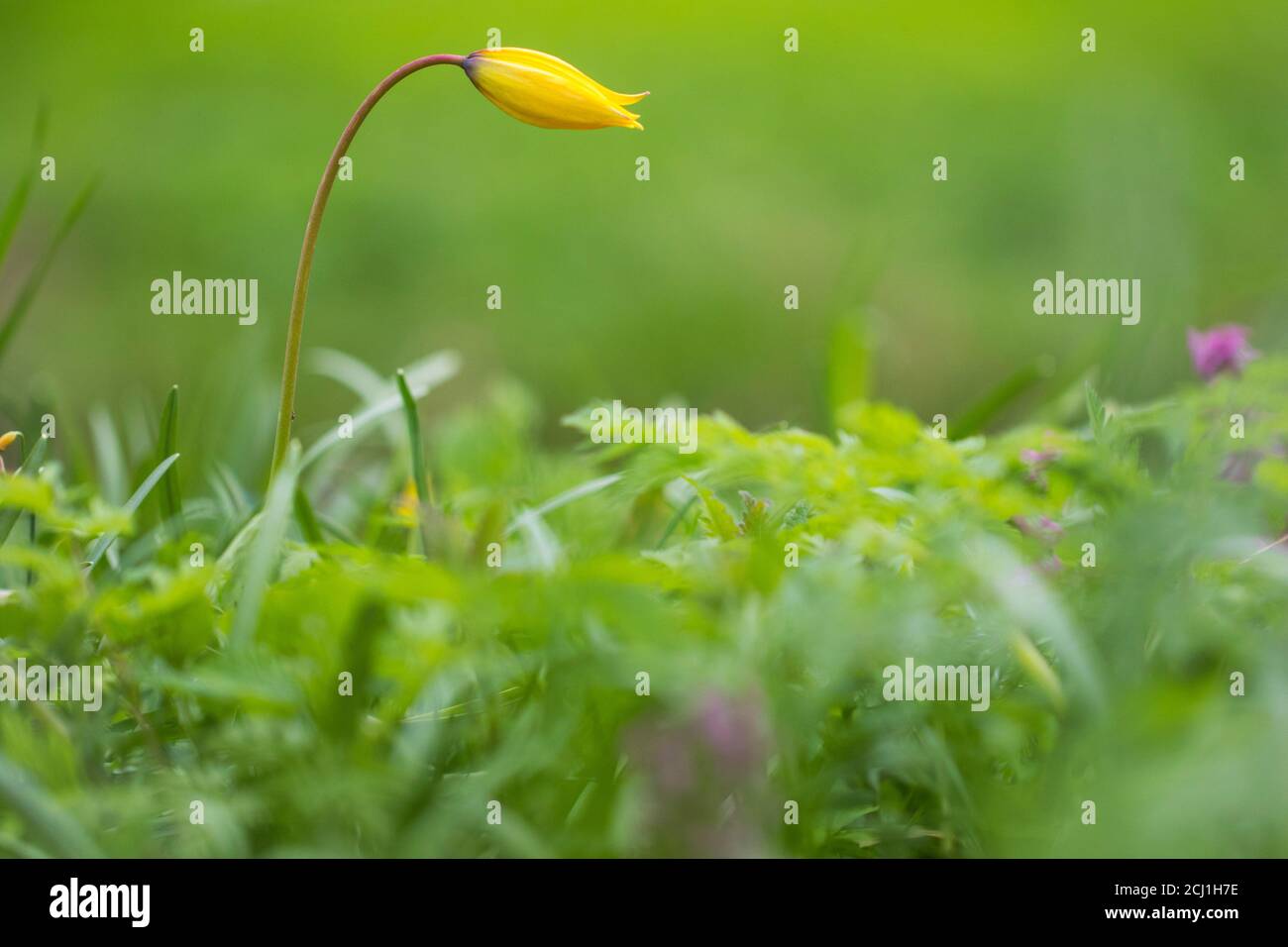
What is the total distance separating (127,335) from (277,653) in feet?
11.6

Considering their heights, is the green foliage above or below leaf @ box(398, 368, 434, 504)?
below

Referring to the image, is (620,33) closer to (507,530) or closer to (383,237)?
(383,237)

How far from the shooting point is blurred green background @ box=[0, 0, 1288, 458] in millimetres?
4445

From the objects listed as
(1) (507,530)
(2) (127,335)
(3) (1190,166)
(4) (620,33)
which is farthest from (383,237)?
(1) (507,530)

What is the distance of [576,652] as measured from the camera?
3.34 feet

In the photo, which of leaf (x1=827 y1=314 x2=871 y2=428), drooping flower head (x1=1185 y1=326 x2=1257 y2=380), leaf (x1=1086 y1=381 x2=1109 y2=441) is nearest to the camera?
leaf (x1=1086 y1=381 x2=1109 y2=441)
